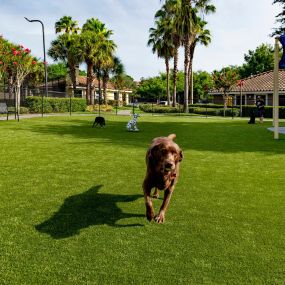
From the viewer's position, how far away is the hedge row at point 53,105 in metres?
36.6

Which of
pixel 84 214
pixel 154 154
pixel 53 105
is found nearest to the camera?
pixel 154 154

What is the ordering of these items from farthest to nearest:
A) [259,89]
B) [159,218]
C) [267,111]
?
[259,89]
[267,111]
[159,218]

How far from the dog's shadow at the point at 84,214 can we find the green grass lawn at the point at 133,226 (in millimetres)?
13

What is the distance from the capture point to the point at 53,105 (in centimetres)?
3969

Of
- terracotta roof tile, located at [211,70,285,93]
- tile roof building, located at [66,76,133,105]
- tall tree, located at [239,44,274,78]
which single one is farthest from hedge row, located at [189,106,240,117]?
tall tree, located at [239,44,274,78]

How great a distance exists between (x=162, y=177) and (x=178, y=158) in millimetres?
317

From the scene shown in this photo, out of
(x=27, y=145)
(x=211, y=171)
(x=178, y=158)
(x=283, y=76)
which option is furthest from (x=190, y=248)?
(x=283, y=76)

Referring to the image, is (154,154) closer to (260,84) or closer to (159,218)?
(159,218)

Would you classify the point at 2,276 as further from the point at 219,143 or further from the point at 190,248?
the point at 219,143

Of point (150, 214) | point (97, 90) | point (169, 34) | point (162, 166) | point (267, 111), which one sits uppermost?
point (169, 34)

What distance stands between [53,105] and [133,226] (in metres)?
36.8

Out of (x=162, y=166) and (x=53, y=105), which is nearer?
(x=162, y=166)

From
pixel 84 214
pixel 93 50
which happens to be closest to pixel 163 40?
pixel 93 50

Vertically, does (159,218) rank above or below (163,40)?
below
